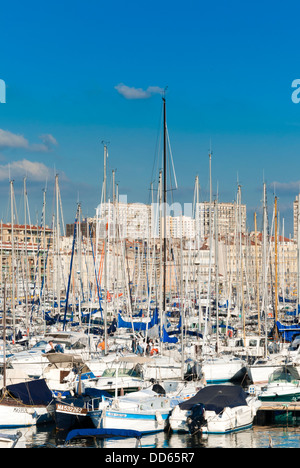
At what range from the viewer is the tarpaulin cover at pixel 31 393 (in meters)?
21.8

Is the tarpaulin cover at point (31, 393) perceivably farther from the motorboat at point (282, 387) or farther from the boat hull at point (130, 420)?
the motorboat at point (282, 387)

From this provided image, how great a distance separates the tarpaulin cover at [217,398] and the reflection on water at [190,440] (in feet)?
2.71

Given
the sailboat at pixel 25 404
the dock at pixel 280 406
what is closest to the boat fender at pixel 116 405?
the sailboat at pixel 25 404

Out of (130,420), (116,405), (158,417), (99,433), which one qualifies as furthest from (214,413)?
(99,433)

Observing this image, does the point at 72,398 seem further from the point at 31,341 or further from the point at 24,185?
the point at 24,185

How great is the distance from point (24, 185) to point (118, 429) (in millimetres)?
28049

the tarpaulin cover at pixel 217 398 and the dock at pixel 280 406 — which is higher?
the tarpaulin cover at pixel 217 398

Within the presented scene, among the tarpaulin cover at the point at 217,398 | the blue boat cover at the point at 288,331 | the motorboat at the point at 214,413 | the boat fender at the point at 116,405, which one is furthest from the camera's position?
the blue boat cover at the point at 288,331

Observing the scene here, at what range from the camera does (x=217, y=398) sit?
21.0m

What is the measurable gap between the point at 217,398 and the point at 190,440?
5.81 ft

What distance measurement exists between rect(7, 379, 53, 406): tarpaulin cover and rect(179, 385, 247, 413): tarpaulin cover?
4342 mm

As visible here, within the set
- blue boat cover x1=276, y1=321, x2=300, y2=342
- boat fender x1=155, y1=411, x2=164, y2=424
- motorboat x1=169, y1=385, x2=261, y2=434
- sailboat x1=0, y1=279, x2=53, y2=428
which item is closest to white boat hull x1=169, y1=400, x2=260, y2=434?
motorboat x1=169, y1=385, x2=261, y2=434

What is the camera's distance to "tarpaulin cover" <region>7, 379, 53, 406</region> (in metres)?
21.8
